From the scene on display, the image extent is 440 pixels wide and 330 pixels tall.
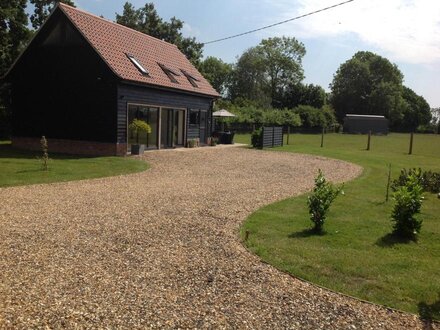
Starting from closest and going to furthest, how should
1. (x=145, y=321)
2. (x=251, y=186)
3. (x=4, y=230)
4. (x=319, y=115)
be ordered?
(x=145, y=321), (x=4, y=230), (x=251, y=186), (x=319, y=115)

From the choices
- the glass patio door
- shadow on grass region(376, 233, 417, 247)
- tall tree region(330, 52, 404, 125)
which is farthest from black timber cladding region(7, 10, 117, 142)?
tall tree region(330, 52, 404, 125)

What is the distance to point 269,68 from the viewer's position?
84.2 meters

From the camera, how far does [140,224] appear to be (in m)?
7.73

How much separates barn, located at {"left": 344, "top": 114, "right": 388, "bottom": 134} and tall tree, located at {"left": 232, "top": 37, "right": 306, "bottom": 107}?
1614cm

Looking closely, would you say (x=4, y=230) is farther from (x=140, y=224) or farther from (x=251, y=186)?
(x=251, y=186)

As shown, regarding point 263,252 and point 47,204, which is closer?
point 263,252

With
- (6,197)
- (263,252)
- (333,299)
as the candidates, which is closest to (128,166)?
(6,197)

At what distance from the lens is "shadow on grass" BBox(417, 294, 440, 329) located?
4.43 metres

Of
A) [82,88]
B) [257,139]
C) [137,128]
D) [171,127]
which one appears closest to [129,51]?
[82,88]

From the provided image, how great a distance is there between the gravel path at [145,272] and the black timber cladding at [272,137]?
18105 millimetres

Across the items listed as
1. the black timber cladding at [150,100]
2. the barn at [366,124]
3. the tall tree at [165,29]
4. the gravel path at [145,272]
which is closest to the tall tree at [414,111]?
the barn at [366,124]

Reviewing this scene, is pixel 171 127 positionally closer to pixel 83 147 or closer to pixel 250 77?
pixel 83 147

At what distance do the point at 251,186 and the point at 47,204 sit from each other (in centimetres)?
579

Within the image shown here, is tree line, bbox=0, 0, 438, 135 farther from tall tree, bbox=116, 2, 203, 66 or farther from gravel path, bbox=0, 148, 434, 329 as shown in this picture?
gravel path, bbox=0, 148, 434, 329
